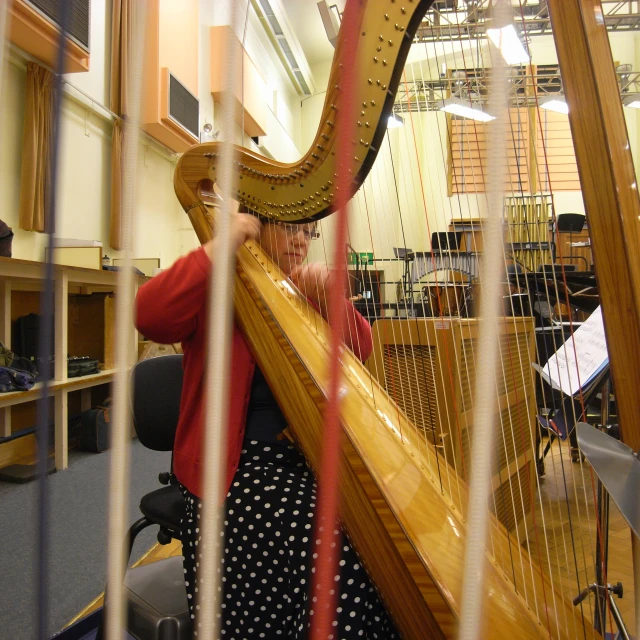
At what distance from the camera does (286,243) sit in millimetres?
1203

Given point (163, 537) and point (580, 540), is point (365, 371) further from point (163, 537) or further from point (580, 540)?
point (580, 540)

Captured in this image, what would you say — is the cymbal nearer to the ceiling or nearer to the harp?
the harp

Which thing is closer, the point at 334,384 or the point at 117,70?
the point at 334,384

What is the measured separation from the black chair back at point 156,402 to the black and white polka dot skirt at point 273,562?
0.38m

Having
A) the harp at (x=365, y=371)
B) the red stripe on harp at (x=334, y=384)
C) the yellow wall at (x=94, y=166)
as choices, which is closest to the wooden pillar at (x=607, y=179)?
the harp at (x=365, y=371)

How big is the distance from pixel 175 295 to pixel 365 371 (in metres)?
0.44

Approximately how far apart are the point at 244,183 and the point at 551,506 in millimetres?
1975

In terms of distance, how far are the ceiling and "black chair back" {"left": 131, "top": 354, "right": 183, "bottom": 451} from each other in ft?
17.3

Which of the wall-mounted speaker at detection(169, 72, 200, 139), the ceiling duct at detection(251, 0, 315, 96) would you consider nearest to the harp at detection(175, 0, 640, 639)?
the wall-mounted speaker at detection(169, 72, 200, 139)

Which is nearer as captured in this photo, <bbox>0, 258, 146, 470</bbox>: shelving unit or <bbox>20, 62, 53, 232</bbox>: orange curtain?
<bbox>0, 258, 146, 470</bbox>: shelving unit

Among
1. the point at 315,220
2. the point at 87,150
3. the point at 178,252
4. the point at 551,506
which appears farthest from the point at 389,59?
the point at 178,252

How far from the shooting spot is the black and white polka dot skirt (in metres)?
0.81

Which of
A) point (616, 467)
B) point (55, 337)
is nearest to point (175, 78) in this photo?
point (55, 337)

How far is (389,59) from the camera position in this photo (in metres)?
0.61
